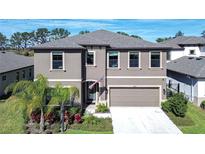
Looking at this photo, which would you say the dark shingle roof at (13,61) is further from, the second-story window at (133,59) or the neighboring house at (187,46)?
the neighboring house at (187,46)

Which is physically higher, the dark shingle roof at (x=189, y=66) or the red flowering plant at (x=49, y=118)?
the dark shingle roof at (x=189, y=66)

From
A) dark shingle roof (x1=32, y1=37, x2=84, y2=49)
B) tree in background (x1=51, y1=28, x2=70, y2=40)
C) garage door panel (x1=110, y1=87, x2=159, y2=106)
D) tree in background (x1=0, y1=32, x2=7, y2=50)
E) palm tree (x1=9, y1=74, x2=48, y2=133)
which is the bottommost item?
garage door panel (x1=110, y1=87, x2=159, y2=106)

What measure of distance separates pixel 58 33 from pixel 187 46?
13.8m

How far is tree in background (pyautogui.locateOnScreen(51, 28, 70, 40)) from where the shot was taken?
1944cm

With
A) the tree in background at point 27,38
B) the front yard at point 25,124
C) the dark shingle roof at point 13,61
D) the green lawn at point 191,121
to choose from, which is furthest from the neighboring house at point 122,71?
the dark shingle roof at point 13,61

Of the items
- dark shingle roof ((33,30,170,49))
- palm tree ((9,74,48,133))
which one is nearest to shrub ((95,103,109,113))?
dark shingle roof ((33,30,170,49))

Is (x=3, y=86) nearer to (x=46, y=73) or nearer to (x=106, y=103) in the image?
(x=46, y=73)

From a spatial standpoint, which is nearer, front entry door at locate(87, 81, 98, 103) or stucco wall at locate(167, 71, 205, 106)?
stucco wall at locate(167, 71, 205, 106)

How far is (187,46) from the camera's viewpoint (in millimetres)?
28047

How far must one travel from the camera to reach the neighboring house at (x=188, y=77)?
19.5 metres

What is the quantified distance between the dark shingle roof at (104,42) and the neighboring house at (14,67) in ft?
16.2

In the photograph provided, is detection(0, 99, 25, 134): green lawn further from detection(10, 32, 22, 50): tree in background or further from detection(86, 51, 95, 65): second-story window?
detection(86, 51, 95, 65): second-story window

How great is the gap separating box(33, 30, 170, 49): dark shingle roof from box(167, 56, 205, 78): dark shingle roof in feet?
9.19
